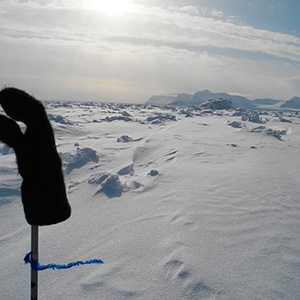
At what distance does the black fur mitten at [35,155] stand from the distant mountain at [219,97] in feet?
316

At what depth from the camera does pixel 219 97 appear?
107 m

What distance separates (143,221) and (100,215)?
0.67 meters

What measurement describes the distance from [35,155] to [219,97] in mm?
114194

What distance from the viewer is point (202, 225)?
2439 millimetres

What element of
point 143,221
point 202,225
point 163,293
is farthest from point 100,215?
point 163,293

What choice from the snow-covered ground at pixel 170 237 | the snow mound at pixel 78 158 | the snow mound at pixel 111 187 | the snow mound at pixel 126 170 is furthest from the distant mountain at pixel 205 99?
the snow mound at pixel 111 187

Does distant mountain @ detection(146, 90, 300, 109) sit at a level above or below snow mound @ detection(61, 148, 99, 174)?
above

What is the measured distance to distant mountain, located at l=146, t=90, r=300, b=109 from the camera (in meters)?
99.4

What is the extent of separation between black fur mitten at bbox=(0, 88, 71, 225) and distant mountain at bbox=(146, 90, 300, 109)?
96.4 meters

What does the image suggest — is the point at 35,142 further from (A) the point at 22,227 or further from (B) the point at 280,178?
(B) the point at 280,178

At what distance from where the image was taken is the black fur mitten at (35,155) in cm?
81

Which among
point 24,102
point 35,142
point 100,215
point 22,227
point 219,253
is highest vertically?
point 24,102

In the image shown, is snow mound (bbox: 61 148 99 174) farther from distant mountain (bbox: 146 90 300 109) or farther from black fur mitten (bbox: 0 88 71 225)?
distant mountain (bbox: 146 90 300 109)

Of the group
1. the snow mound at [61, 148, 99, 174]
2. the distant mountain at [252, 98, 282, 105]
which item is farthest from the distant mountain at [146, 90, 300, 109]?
the snow mound at [61, 148, 99, 174]
